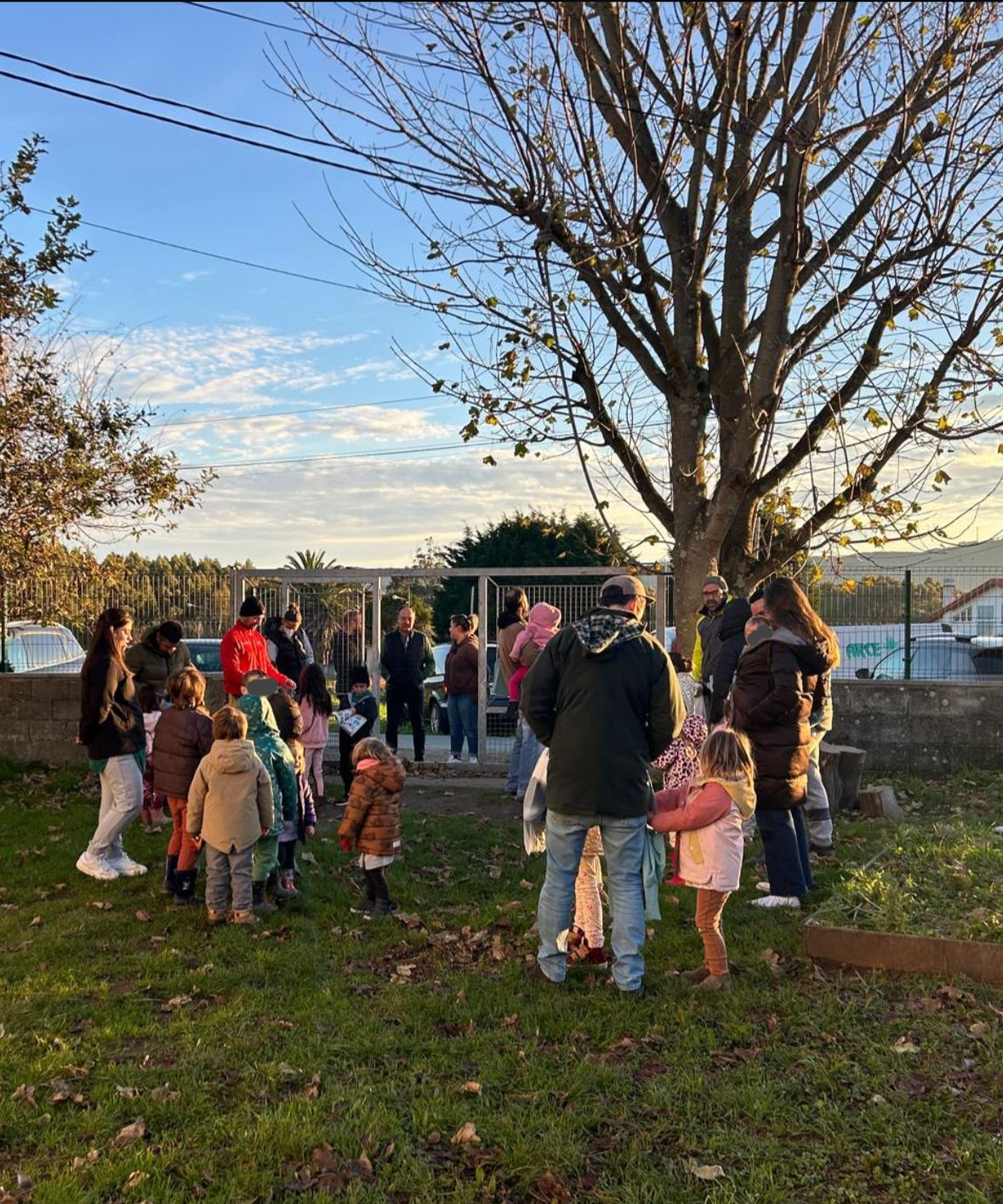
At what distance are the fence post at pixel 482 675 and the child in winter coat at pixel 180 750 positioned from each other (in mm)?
5440

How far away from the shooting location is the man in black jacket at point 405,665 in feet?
39.3

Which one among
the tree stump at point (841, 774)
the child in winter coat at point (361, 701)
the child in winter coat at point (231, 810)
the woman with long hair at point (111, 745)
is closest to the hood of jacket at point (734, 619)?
the tree stump at point (841, 774)

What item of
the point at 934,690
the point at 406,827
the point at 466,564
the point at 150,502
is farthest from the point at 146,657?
the point at 466,564

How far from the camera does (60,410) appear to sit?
11.5 m

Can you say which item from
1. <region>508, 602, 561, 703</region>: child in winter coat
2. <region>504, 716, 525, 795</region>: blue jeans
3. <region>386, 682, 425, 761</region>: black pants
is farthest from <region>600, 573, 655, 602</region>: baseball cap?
<region>386, 682, 425, 761</region>: black pants

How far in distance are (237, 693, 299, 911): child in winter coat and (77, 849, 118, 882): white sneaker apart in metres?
1.34

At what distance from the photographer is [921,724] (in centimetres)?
1179

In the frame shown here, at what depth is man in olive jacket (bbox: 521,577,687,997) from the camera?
5.07 m

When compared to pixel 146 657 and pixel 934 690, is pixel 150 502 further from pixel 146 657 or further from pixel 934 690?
pixel 934 690

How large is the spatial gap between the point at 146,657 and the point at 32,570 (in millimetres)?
3793

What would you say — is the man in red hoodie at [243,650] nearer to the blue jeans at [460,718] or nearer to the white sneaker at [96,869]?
the white sneaker at [96,869]

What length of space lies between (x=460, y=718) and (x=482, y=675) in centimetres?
59

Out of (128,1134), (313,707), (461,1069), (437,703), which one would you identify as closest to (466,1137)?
(461,1069)

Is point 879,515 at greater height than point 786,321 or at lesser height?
lesser
